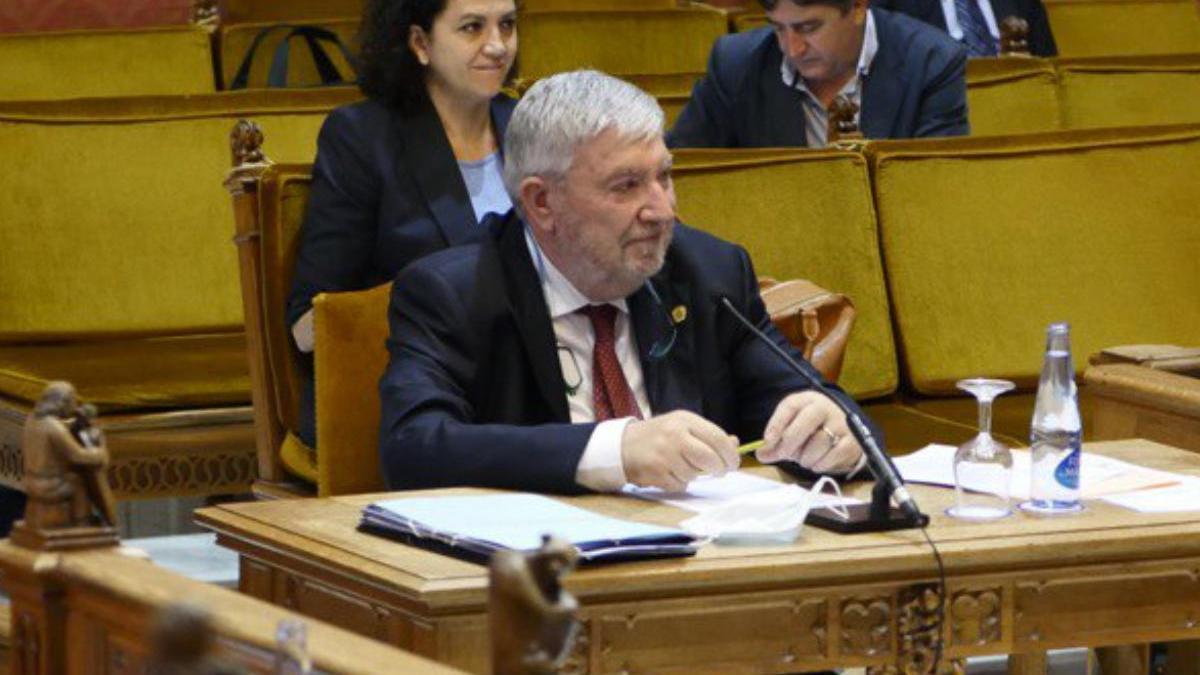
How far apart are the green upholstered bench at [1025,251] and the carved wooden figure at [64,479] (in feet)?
8.00

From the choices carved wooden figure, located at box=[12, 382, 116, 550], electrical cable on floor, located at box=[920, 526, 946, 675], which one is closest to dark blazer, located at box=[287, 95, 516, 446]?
electrical cable on floor, located at box=[920, 526, 946, 675]

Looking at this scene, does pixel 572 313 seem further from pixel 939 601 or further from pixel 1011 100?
pixel 1011 100

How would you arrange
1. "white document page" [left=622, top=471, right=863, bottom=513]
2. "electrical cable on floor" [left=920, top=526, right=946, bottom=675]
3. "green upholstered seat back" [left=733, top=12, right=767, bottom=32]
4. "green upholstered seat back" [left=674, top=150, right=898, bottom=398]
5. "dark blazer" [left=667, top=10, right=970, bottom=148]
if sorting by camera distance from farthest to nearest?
"green upholstered seat back" [left=733, top=12, right=767, bottom=32] → "dark blazer" [left=667, top=10, right=970, bottom=148] → "green upholstered seat back" [left=674, top=150, right=898, bottom=398] → "white document page" [left=622, top=471, right=863, bottom=513] → "electrical cable on floor" [left=920, top=526, right=946, bottom=675]

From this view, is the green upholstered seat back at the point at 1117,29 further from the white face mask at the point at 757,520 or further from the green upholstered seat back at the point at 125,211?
the white face mask at the point at 757,520

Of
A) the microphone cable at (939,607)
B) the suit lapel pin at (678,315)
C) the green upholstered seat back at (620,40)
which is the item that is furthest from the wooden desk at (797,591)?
the green upholstered seat back at (620,40)

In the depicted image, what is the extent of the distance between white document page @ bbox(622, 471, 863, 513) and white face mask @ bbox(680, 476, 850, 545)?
0.08 m

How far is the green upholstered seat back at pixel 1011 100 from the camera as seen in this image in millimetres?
5613

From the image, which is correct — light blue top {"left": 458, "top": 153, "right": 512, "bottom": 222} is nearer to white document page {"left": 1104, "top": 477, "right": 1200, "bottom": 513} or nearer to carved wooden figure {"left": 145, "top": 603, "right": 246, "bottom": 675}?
white document page {"left": 1104, "top": 477, "right": 1200, "bottom": 513}

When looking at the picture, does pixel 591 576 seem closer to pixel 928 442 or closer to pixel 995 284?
pixel 928 442

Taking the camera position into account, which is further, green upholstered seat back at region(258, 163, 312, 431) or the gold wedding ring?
green upholstered seat back at region(258, 163, 312, 431)

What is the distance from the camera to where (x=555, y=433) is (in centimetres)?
302

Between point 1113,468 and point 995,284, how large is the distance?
4.84 feet

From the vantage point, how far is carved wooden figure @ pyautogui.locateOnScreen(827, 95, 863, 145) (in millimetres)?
4652

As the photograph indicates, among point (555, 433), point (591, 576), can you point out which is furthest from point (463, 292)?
point (591, 576)
